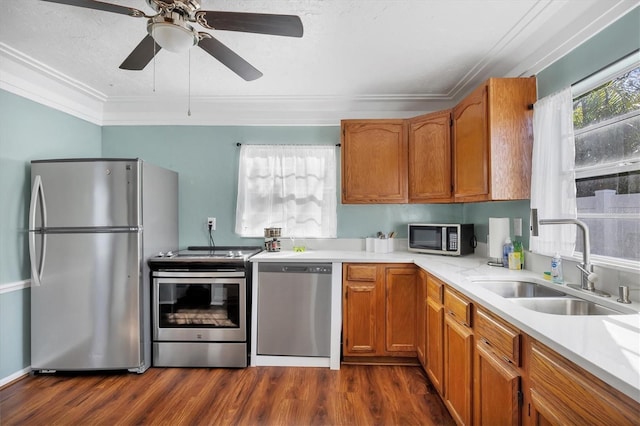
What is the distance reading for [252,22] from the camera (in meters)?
1.41

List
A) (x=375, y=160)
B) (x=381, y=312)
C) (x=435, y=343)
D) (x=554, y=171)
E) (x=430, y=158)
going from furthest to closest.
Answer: (x=375, y=160) < (x=430, y=158) < (x=381, y=312) < (x=435, y=343) < (x=554, y=171)

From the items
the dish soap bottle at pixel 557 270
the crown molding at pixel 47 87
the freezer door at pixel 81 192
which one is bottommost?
the dish soap bottle at pixel 557 270

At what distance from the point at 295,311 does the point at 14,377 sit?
87.4 inches

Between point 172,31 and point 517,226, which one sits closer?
point 172,31

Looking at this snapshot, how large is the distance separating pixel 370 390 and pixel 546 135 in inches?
82.7

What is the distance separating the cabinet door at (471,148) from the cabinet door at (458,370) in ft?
3.07

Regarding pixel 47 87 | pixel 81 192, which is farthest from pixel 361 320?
pixel 47 87

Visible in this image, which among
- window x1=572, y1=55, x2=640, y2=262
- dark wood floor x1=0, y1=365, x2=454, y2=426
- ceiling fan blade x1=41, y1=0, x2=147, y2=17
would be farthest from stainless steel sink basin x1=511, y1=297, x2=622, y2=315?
ceiling fan blade x1=41, y1=0, x2=147, y2=17

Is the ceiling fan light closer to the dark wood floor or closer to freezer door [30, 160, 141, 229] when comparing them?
freezer door [30, 160, 141, 229]

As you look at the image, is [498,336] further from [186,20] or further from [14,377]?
[14,377]

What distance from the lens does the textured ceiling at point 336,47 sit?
174 cm

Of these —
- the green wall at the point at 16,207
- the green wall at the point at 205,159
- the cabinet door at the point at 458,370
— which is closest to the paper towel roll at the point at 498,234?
the cabinet door at the point at 458,370

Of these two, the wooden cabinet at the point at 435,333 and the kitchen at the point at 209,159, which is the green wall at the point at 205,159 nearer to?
the kitchen at the point at 209,159

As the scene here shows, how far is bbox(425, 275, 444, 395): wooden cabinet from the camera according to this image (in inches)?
79.6
